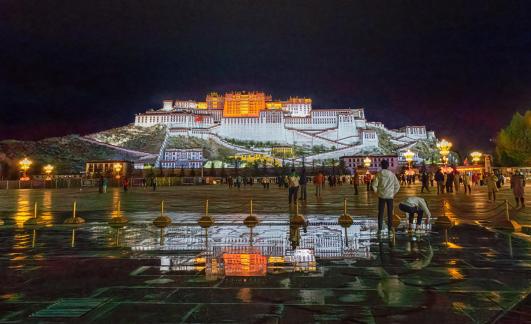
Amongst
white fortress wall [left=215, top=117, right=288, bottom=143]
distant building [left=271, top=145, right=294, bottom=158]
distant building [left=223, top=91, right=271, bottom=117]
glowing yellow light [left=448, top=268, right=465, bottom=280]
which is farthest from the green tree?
distant building [left=223, top=91, right=271, bottom=117]

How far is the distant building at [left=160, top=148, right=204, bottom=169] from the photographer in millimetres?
103625

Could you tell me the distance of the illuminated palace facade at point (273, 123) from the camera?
5022 inches

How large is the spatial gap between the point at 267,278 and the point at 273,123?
4899 inches

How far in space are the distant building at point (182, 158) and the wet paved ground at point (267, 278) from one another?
96.9 meters

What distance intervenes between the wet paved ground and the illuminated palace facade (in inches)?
4641

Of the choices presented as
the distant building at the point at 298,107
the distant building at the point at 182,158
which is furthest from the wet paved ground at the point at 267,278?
the distant building at the point at 298,107

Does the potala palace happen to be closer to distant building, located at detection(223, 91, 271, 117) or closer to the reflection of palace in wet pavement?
distant building, located at detection(223, 91, 271, 117)

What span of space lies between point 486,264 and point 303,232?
3.71 metres

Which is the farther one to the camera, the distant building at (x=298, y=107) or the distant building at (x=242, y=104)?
the distant building at (x=298, y=107)

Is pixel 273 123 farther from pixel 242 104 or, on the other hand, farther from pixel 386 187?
pixel 386 187

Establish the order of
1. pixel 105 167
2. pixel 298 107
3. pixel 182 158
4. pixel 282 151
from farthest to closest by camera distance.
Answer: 1. pixel 298 107
2. pixel 282 151
3. pixel 182 158
4. pixel 105 167

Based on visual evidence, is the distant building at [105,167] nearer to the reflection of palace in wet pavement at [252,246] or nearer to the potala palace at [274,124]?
the potala palace at [274,124]

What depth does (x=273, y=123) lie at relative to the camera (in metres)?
128

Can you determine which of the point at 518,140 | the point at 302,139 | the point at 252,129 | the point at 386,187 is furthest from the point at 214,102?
the point at 386,187
